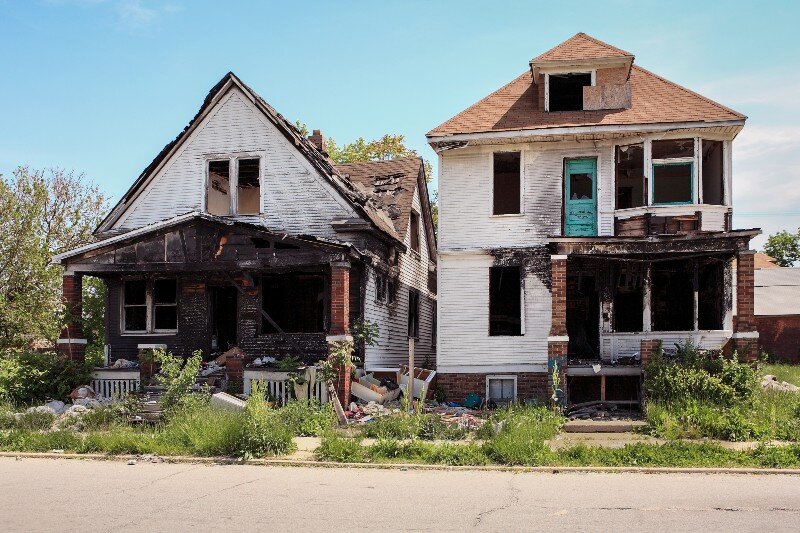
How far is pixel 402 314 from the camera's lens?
84.8 feet

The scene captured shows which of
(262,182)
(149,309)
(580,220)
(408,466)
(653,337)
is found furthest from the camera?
(149,309)

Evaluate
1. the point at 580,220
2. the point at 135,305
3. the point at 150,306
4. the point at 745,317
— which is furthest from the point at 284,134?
the point at 745,317

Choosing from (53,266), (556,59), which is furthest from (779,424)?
(53,266)

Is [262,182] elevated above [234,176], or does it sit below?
below

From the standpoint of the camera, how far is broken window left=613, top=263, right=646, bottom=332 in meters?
20.8

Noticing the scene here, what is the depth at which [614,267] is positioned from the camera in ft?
67.7

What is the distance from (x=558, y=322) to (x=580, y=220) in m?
3.38

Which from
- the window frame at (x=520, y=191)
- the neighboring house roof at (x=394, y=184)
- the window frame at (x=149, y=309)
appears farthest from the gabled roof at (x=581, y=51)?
the window frame at (x=149, y=309)

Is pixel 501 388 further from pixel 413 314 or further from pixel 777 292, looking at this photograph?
pixel 777 292

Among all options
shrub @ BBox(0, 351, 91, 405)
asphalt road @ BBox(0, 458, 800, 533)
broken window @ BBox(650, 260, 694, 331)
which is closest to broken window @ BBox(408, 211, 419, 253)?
broken window @ BBox(650, 260, 694, 331)

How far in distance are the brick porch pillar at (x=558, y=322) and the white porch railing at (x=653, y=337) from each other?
1987 mm

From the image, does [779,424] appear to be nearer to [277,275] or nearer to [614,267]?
[614,267]

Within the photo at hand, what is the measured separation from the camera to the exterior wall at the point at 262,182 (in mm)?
21781

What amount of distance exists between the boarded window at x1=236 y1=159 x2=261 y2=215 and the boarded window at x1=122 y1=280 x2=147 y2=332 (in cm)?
360
